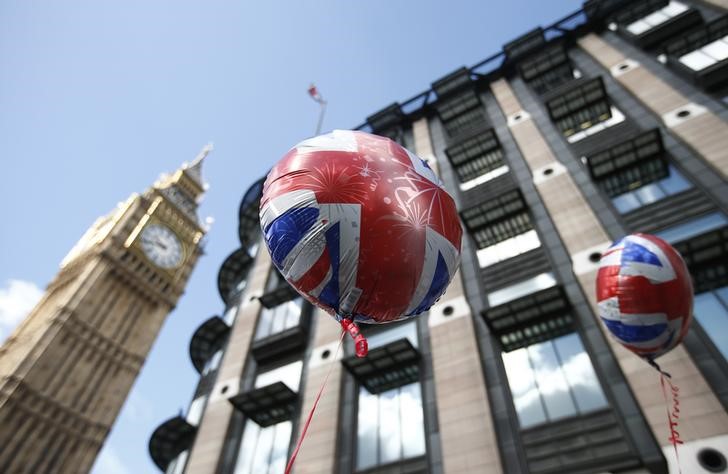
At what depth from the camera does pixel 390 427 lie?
1551 centimetres

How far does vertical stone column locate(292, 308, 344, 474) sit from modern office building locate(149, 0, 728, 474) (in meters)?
0.08

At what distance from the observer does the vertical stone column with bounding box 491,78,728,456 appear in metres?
10.6

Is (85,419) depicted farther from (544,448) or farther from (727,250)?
(727,250)

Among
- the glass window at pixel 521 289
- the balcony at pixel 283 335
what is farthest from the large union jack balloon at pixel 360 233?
the balcony at pixel 283 335

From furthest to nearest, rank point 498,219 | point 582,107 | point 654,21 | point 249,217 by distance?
point 249,217 < point 654,21 < point 582,107 < point 498,219

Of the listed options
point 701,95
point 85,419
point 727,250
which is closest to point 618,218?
point 727,250

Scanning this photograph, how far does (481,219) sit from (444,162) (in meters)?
6.64

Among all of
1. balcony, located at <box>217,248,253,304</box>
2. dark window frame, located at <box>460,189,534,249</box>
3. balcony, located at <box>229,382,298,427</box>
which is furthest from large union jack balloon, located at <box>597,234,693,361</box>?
balcony, located at <box>217,248,253,304</box>

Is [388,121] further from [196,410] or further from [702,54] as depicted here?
[196,410]

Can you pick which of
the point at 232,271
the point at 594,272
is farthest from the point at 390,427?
the point at 232,271

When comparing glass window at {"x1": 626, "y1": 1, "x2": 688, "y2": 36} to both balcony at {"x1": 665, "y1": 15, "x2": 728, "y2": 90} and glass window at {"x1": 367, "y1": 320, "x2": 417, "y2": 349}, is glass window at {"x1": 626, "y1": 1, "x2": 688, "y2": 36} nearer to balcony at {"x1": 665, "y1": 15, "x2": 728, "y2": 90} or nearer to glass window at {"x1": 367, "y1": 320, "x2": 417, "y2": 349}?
balcony at {"x1": 665, "y1": 15, "x2": 728, "y2": 90}

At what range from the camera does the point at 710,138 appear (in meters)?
16.3

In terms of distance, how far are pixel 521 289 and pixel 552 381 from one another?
400 centimetres

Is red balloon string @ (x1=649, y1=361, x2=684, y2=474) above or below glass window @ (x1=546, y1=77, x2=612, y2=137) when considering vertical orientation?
below
